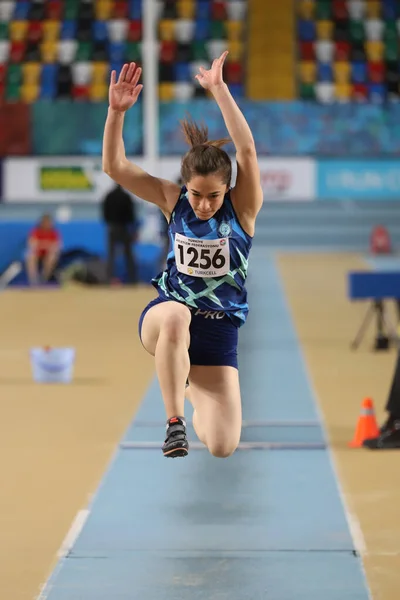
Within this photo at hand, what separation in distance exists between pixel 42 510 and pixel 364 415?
103 inches

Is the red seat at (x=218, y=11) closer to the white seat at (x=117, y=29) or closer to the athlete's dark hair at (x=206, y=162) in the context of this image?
the white seat at (x=117, y=29)

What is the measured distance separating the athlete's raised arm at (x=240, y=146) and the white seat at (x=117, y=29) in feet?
92.4

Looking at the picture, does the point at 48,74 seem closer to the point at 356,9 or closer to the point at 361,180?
the point at 356,9

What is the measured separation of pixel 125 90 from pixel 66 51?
92.4 ft

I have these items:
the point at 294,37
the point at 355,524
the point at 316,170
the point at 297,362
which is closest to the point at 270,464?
the point at 355,524

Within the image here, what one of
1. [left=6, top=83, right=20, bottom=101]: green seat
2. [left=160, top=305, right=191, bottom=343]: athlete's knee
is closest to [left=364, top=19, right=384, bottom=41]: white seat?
[left=6, top=83, right=20, bottom=101]: green seat

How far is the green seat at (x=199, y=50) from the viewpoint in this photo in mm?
31906

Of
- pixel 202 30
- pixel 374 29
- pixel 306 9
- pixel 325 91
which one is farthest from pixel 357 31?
pixel 202 30

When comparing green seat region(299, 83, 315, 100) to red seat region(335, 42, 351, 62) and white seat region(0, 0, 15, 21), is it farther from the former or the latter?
white seat region(0, 0, 15, 21)

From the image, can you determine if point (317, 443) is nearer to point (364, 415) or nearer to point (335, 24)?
point (364, 415)

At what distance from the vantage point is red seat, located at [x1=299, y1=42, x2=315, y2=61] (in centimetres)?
3195

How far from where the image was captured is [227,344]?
557 centimetres

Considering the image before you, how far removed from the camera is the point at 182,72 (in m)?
31.3

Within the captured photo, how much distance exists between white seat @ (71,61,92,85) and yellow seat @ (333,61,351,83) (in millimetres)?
6518
